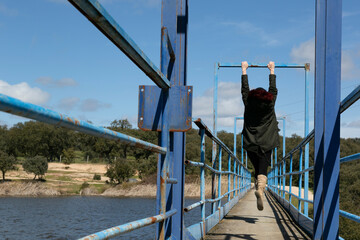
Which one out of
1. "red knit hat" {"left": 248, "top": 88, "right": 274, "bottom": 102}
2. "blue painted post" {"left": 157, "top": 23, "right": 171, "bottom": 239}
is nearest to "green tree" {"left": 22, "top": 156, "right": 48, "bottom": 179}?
"red knit hat" {"left": 248, "top": 88, "right": 274, "bottom": 102}

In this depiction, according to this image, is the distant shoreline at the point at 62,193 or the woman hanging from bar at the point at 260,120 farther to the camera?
the distant shoreline at the point at 62,193

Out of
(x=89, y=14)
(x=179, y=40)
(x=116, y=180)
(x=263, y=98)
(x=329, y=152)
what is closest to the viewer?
(x=89, y=14)

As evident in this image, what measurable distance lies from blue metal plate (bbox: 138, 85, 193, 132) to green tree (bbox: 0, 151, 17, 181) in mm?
69089

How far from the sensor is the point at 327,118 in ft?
11.7

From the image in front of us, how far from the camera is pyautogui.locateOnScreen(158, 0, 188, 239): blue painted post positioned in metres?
3.39

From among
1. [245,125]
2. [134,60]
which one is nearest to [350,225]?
[245,125]

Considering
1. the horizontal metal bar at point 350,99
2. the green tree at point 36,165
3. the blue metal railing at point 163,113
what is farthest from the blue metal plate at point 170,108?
the green tree at point 36,165

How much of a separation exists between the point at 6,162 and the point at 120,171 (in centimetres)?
1760

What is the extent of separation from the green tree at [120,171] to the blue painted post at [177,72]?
7051 centimetres

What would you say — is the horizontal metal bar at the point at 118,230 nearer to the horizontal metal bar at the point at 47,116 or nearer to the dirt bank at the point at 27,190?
the horizontal metal bar at the point at 47,116

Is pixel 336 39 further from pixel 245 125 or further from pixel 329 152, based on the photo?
pixel 245 125

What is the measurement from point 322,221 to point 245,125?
1.37 metres

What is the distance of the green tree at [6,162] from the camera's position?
222ft

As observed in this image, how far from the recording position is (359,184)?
124ft
